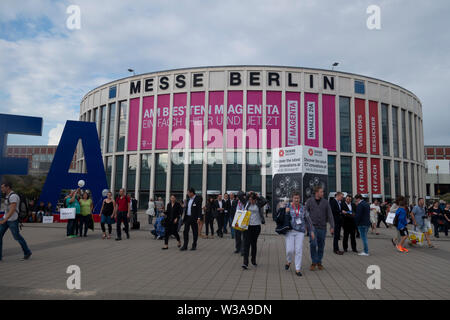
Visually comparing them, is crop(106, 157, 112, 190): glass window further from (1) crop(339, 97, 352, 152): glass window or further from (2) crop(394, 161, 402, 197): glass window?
(2) crop(394, 161, 402, 197): glass window

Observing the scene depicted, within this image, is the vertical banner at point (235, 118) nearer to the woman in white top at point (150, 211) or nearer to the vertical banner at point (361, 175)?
the vertical banner at point (361, 175)

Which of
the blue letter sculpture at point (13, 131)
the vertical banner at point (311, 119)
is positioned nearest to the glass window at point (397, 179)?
the vertical banner at point (311, 119)

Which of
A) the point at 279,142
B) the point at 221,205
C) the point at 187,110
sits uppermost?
the point at 187,110

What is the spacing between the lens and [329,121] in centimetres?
3634

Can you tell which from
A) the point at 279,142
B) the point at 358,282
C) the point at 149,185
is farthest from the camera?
the point at 149,185

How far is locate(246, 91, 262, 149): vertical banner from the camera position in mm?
34844

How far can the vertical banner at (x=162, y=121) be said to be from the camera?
121ft

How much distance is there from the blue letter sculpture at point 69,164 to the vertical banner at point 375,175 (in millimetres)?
31539

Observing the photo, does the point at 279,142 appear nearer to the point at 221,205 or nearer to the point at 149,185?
the point at 149,185

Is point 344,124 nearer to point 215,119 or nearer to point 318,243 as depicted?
point 215,119
